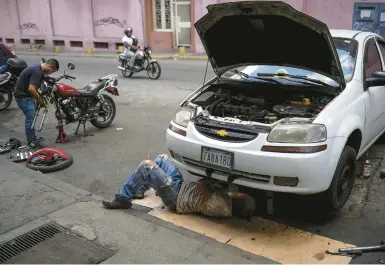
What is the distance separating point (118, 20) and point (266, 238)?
19482 mm

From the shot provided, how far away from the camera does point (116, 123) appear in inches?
324

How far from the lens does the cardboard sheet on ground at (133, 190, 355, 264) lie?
3567mm

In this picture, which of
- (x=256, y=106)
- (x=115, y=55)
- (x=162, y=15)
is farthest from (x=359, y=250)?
(x=162, y=15)

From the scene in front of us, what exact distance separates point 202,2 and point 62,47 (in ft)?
29.8

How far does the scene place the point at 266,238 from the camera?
390 cm

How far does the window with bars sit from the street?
8.88 metres

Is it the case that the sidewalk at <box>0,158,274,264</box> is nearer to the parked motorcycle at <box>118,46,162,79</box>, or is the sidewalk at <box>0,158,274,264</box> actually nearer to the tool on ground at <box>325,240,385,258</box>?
the tool on ground at <box>325,240,385,258</box>

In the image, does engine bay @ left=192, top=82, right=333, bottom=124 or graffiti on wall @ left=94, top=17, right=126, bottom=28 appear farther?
graffiti on wall @ left=94, top=17, right=126, bottom=28

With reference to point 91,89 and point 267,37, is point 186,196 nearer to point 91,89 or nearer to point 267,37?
point 267,37

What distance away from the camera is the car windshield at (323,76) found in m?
4.61

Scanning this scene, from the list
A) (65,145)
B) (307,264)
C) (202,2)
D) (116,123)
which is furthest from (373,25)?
(307,264)

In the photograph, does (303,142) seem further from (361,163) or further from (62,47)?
(62,47)

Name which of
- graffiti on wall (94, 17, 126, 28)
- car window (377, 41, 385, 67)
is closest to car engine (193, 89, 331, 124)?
car window (377, 41, 385, 67)

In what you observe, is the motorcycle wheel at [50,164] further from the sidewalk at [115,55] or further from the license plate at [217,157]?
the sidewalk at [115,55]
